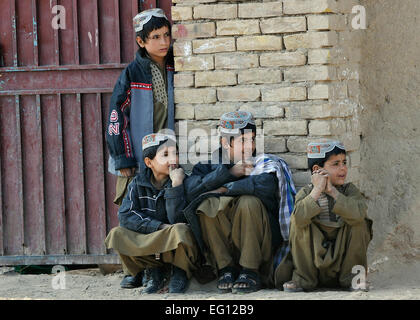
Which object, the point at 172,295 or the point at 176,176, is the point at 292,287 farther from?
the point at 176,176

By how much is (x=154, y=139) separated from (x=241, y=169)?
0.60m

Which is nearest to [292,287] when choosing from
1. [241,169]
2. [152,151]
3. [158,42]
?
[241,169]

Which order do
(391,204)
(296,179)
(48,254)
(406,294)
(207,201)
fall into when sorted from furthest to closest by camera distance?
(48,254), (391,204), (296,179), (207,201), (406,294)

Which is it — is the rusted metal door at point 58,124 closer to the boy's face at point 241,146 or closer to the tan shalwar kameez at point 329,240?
the boy's face at point 241,146

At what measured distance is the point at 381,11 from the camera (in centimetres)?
515

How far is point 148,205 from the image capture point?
15.2ft

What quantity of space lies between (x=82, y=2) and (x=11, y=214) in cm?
166

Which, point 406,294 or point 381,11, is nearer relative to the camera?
point 406,294

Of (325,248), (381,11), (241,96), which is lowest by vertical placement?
(325,248)

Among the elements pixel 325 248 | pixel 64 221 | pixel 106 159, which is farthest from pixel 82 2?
pixel 325 248

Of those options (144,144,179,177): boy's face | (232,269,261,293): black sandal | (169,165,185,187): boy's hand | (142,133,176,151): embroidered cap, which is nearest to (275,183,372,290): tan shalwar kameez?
(232,269,261,293): black sandal

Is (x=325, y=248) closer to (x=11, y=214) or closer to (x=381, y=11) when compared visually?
(x=381, y=11)

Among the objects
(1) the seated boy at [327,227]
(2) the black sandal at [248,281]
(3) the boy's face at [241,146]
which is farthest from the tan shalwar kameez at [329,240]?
(3) the boy's face at [241,146]

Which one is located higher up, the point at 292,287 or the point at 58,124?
the point at 58,124
